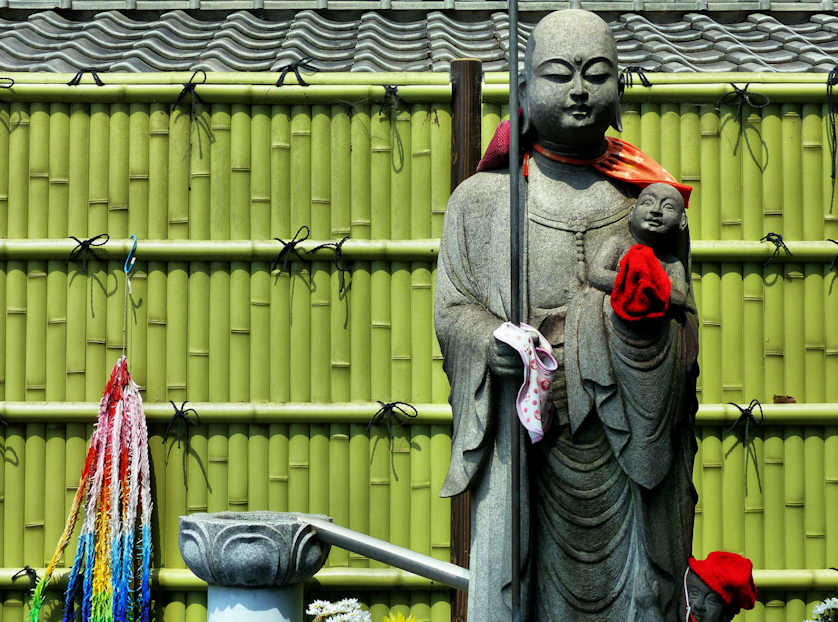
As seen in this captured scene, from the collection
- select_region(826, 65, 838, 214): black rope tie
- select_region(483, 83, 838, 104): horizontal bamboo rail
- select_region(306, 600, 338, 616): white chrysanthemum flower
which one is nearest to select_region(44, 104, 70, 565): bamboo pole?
select_region(306, 600, 338, 616): white chrysanthemum flower

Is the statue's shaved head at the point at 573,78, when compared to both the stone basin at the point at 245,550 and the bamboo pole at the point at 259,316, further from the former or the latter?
the bamboo pole at the point at 259,316

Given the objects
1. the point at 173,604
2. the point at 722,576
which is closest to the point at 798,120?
the point at 722,576

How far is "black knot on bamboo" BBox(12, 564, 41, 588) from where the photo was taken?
7199mm

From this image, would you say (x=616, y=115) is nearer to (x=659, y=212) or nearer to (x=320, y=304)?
(x=659, y=212)

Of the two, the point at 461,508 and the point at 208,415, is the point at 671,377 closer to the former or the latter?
the point at 461,508

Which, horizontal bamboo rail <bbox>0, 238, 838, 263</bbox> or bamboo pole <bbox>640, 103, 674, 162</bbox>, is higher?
bamboo pole <bbox>640, 103, 674, 162</bbox>

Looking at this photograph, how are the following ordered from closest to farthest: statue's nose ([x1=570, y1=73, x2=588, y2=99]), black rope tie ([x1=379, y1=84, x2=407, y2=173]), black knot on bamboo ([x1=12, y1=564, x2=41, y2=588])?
statue's nose ([x1=570, y1=73, x2=588, y2=99]) → black knot on bamboo ([x1=12, y1=564, x2=41, y2=588]) → black rope tie ([x1=379, y1=84, x2=407, y2=173])

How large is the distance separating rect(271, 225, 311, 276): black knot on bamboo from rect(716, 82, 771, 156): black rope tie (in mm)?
2448

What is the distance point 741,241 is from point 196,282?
3.09 meters

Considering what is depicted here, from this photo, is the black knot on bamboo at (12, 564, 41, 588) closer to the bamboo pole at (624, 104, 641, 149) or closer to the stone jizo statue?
the stone jizo statue

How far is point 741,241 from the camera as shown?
7.39 m

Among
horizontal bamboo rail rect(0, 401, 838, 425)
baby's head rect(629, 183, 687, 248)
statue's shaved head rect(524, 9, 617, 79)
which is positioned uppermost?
statue's shaved head rect(524, 9, 617, 79)

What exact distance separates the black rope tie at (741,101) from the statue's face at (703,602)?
12.2 feet

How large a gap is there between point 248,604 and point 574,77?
2.96 m
